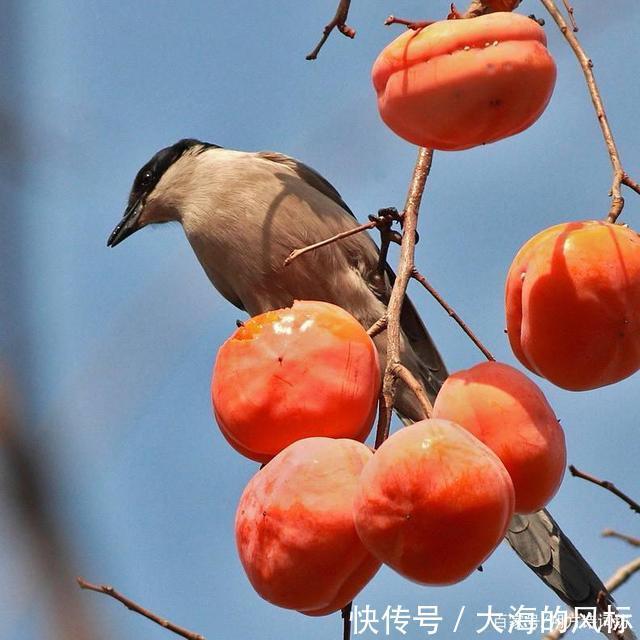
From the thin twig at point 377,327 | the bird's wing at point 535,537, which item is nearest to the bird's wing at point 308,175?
the bird's wing at point 535,537

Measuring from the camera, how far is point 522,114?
1.74m

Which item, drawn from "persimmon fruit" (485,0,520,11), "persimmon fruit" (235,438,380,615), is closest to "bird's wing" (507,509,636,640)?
"persimmon fruit" (235,438,380,615)

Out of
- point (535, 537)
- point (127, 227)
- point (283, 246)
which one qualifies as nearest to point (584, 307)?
point (535, 537)

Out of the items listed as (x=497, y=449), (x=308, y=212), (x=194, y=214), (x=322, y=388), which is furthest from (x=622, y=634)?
(x=194, y=214)

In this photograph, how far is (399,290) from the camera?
1.80m

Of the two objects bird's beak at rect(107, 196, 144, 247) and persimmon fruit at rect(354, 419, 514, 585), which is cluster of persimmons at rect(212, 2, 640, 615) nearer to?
persimmon fruit at rect(354, 419, 514, 585)

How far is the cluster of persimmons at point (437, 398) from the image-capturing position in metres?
1.43

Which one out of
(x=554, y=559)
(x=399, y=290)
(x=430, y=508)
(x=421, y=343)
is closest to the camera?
(x=430, y=508)

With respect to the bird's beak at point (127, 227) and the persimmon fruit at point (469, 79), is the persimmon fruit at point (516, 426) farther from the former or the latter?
the bird's beak at point (127, 227)

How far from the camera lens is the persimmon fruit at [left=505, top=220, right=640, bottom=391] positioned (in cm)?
162

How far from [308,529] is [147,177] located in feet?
11.6

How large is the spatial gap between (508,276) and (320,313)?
327 millimetres

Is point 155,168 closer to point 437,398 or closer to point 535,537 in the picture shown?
point 535,537

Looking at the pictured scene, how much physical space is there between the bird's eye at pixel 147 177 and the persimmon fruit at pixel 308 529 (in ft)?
11.1
